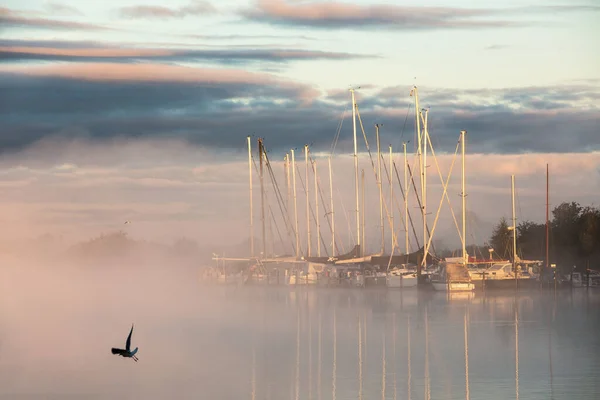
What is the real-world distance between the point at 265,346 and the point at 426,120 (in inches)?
2322

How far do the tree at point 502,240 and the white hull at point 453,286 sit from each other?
3308 cm

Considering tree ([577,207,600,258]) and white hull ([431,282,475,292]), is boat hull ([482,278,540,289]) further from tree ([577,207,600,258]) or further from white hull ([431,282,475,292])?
tree ([577,207,600,258])

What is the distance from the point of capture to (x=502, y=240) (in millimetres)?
161875

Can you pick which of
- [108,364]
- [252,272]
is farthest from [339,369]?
[252,272]

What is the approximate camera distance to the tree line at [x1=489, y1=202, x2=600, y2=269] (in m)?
144

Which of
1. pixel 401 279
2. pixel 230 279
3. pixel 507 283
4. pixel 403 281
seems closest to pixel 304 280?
pixel 401 279

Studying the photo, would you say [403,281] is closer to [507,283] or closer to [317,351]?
[507,283]

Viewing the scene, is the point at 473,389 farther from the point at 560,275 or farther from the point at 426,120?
the point at 560,275

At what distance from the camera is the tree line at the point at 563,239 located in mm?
144250

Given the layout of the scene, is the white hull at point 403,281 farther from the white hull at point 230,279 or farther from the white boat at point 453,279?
the white hull at point 230,279

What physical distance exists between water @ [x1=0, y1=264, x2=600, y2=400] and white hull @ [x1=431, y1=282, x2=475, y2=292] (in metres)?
7.13

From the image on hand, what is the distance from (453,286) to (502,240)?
46969mm

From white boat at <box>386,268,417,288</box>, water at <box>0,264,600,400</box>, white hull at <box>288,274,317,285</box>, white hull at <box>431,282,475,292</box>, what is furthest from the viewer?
white hull at <box>288,274,317,285</box>

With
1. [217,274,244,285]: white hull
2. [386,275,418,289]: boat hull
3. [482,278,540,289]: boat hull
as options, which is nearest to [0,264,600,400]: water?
[482,278,540,289]: boat hull
